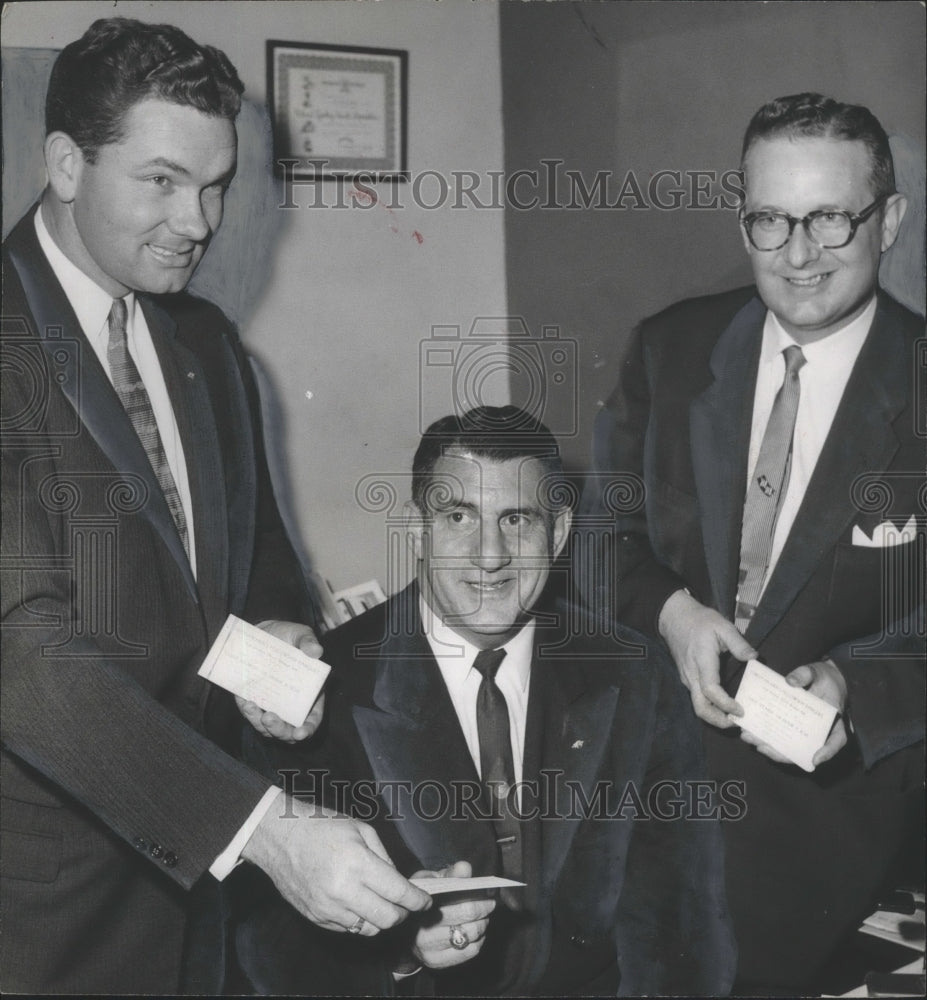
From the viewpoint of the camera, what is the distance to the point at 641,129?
86.7 inches

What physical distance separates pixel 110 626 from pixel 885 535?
1421 mm

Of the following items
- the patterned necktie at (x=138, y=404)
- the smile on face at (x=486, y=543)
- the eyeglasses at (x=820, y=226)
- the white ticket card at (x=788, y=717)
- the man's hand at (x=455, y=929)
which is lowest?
the man's hand at (x=455, y=929)

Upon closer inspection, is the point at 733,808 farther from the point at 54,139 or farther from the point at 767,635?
the point at 54,139

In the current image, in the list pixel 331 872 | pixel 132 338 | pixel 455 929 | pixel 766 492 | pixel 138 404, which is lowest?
pixel 455 929

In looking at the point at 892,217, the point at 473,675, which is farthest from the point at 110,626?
the point at 892,217

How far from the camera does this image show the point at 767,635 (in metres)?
2.19

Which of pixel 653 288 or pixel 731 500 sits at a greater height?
pixel 653 288

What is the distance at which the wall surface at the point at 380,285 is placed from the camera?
2174 mm

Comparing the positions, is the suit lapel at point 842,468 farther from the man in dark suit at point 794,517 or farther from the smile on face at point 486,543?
the smile on face at point 486,543

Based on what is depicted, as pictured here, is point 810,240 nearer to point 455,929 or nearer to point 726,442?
point 726,442

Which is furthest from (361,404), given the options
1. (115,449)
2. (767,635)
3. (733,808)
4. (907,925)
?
(907,925)

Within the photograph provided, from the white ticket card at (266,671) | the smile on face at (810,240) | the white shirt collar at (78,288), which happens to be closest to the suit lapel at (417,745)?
the white ticket card at (266,671)

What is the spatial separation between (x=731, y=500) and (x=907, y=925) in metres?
0.88

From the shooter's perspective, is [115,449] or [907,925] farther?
[907,925]
